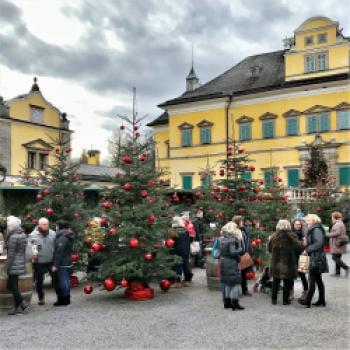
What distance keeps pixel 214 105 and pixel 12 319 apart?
112ft

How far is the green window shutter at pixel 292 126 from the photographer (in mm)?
38281

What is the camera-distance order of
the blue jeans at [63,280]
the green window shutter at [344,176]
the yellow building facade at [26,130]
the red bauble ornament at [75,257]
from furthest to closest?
1. the yellow building facade at [26,130]
2. the green window shutter at [344,176]
3. the red bauble ornament at [75,257]
4. the blue jeans at [63,280]

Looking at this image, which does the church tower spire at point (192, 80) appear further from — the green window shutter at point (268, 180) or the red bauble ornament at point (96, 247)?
the red bauble ornament at point (96, 247)

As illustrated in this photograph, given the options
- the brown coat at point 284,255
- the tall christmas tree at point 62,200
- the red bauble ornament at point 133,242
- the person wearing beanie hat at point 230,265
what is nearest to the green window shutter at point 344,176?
the tall christmas tree at point 62,200

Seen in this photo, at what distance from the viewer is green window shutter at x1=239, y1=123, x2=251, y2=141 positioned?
40291mm

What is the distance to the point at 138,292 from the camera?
Result: 36.3 ft

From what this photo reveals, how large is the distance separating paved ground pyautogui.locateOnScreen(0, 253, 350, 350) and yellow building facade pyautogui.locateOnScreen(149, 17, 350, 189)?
83.0 ft

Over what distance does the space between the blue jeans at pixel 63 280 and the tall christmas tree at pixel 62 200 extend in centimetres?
194

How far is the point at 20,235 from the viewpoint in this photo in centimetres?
966

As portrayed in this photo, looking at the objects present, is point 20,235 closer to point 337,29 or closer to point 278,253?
point 278,253

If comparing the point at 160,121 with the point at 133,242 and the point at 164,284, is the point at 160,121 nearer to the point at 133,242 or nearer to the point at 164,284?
the point at 164,284

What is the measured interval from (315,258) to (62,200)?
6.78 metres

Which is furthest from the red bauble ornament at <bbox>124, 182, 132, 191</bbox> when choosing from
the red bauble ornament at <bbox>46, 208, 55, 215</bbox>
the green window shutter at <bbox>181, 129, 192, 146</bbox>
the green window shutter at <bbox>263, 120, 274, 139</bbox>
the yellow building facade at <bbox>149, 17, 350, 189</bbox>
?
the green window shutter at <bbox>181, 129, 192, 146</bbox>

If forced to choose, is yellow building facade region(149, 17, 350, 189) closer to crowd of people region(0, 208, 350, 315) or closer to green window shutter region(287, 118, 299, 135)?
Result: green window shutter region(287, 118, 299, 135)
